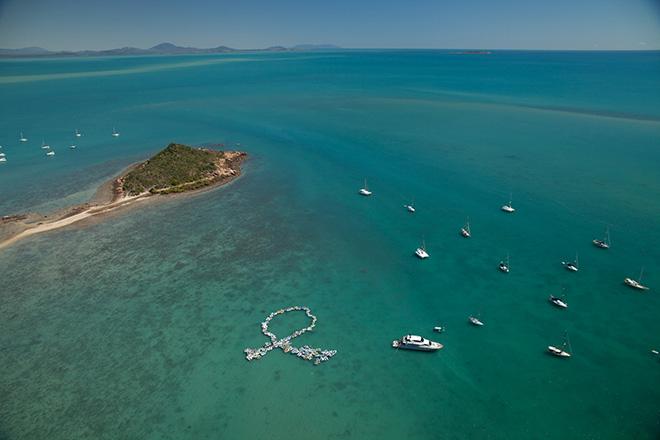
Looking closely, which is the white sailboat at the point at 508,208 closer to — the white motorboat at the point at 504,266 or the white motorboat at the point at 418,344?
the white motorboat at the point at 504,266

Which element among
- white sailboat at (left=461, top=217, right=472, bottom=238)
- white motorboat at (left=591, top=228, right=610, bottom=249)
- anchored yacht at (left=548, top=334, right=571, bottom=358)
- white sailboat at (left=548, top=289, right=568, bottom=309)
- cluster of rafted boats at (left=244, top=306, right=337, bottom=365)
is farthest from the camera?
white sailboat at (left=461, top=217, right=472, bottom=238)

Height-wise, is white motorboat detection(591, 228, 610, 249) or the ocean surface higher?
white motorboat detection(591, 228, 610, 249)

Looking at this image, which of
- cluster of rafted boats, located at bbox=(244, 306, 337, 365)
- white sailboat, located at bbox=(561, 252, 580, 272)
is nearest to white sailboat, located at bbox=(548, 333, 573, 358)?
white sailboat, located at bbox=(561, 252, 580, 272)

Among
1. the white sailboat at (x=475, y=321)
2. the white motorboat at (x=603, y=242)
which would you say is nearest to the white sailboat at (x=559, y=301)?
the white sailboat at (x=475, y=321)

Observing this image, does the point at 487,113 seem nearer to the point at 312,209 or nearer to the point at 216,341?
the point at 312,209

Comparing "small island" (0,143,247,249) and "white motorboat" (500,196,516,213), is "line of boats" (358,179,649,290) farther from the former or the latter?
"small island" (0,143,247,249)

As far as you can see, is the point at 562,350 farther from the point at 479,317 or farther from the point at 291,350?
the point at 291,350
